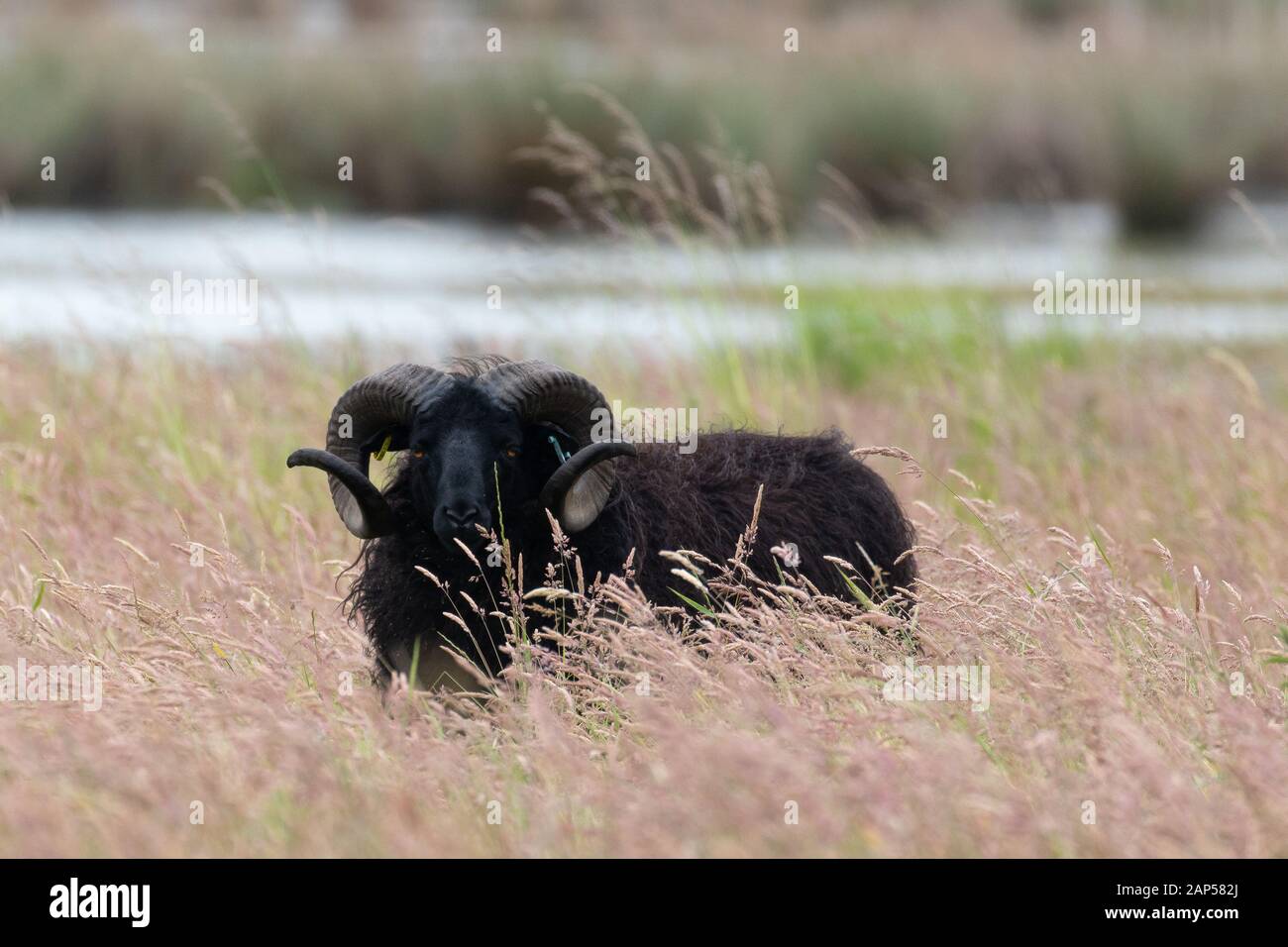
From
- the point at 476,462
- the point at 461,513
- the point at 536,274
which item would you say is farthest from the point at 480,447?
the point at 536,274

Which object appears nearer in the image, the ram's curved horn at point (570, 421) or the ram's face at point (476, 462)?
the ram's face at point (476, 462)

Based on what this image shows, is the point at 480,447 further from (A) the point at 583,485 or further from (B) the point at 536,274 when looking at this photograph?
(B) the point at 536,274

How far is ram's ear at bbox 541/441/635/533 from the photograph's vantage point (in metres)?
6.37

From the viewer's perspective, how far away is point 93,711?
5371 millimetres

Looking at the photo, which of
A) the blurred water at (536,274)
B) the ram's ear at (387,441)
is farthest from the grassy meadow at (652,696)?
the blurred water at (536,274)

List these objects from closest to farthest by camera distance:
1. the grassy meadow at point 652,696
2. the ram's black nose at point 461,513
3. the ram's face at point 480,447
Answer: the grassy meadow at point 652,696 < the ram's black nose at point 461,513 < the ram's face at point 480,447

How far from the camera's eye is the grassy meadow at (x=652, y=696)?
4375 mm

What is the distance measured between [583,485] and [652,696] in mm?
1332

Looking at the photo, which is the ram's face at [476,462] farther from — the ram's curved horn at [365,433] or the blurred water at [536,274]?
the blurred water at [536,274]

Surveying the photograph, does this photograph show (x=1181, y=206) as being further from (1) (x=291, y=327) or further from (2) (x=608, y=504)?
(2) (x=608, y=504)

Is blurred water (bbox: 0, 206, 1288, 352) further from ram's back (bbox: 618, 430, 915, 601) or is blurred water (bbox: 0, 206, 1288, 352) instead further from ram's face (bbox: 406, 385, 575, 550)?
ram's face (bbox: 406, 385, 575, 550)

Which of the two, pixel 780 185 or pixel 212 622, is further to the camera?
pixel 780 185

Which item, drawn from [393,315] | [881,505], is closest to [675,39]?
[393,315]
